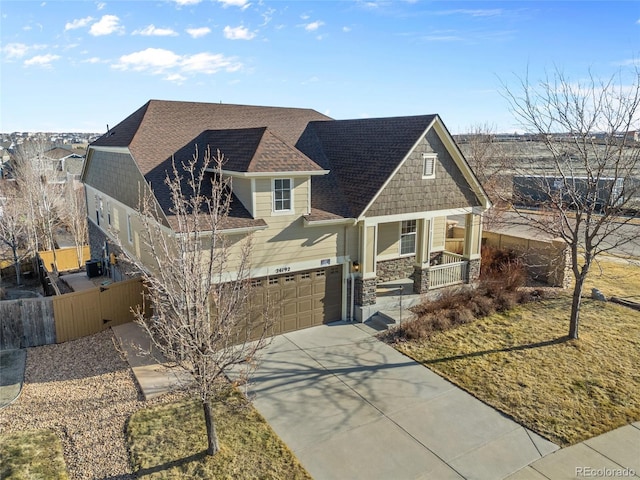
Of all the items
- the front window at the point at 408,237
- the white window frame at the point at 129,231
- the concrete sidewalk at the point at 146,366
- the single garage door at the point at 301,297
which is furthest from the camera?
the front window at the point at 408,237

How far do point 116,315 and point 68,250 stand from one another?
15.8 m

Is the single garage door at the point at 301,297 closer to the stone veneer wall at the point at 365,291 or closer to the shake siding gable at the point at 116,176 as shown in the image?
the stone veneer wall at the point at 365,291

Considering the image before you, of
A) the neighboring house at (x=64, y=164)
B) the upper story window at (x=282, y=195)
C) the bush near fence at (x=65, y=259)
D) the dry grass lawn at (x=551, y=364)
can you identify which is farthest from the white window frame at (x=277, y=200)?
the neighboring house at (x=64, y=164)

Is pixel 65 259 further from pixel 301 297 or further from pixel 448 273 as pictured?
pixel 448 273

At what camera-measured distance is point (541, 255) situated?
764 inches

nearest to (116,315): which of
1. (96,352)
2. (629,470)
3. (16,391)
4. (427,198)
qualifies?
(96,352)

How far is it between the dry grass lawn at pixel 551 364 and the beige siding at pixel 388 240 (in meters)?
4.20

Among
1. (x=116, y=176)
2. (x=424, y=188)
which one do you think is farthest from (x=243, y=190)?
(x=116, y=176)

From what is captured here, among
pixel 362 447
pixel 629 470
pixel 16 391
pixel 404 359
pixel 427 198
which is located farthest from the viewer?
pixel 427 198

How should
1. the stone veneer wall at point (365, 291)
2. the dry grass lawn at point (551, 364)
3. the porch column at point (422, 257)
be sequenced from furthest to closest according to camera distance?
the porch column at point (422, 257)
the stone veneer wall at point (365, 291)
the dry grass lawn at point (551, 364)

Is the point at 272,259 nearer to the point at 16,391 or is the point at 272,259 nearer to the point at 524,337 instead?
the point at 16,391

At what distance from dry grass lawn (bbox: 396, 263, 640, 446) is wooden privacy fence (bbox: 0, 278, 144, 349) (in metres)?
9.37

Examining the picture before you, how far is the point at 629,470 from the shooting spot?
8.32 metres

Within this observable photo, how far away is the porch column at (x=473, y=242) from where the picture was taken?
57.8 feet
